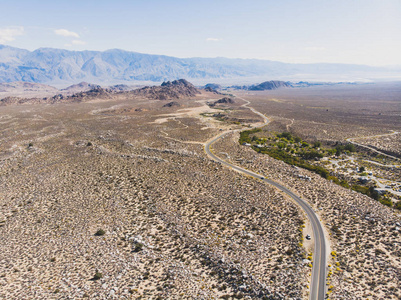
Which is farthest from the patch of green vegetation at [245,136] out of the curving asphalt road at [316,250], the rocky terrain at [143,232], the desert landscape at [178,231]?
the curving asphalt road at [316,250]

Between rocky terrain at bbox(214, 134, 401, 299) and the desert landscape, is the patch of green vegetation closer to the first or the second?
the desert landscape

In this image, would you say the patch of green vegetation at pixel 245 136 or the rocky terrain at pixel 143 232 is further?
the patch of green vegetation at pixel 245 136

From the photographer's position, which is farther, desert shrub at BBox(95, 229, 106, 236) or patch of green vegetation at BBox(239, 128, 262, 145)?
patch of green vegetation at BBox(239, 128, 262, 145)

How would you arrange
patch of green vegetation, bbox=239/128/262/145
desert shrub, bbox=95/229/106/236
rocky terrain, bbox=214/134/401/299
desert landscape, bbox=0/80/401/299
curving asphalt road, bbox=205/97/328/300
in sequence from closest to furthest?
curving asphalt road, bbox=205/97/328/300
rocky terrain, bbox=214/134/401/299
desert landscape, bbox=0/80/401/299
desert shrub, bbox=95/229/106/236
patch of green vegetation, bbox=239/128/262/145

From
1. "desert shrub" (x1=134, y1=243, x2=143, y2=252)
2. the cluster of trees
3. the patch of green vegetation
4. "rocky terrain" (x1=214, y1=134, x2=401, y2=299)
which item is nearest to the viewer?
"rocky terrain" (x1=214, y1=134, x2=401, y2=299)

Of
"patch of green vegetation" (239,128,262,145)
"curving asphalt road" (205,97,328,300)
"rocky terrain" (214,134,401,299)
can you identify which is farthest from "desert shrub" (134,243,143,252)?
"patch of green vegetation" (239,128,262,145)

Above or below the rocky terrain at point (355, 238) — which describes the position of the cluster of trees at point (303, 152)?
above

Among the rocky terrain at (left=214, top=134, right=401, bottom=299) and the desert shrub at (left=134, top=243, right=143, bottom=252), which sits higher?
the rocky terrain at (left=214, top=134, right=401, bottom=299)

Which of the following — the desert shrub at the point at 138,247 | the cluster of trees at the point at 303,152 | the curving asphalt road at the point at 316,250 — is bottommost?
the desert shrub at the point at 138,247

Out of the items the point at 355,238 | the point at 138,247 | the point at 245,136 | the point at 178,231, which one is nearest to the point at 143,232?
the point at 138,247

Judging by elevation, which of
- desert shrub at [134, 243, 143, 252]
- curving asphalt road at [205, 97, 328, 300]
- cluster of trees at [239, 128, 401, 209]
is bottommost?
desert shrub at [134, 243, 143, 252]

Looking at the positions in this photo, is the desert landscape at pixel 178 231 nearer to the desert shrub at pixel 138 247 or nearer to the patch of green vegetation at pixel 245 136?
the desert shrub at pixel 138 247

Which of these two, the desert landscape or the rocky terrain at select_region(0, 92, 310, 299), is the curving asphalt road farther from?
the rocky terrain at select_region(0, 92, 310, 299)
